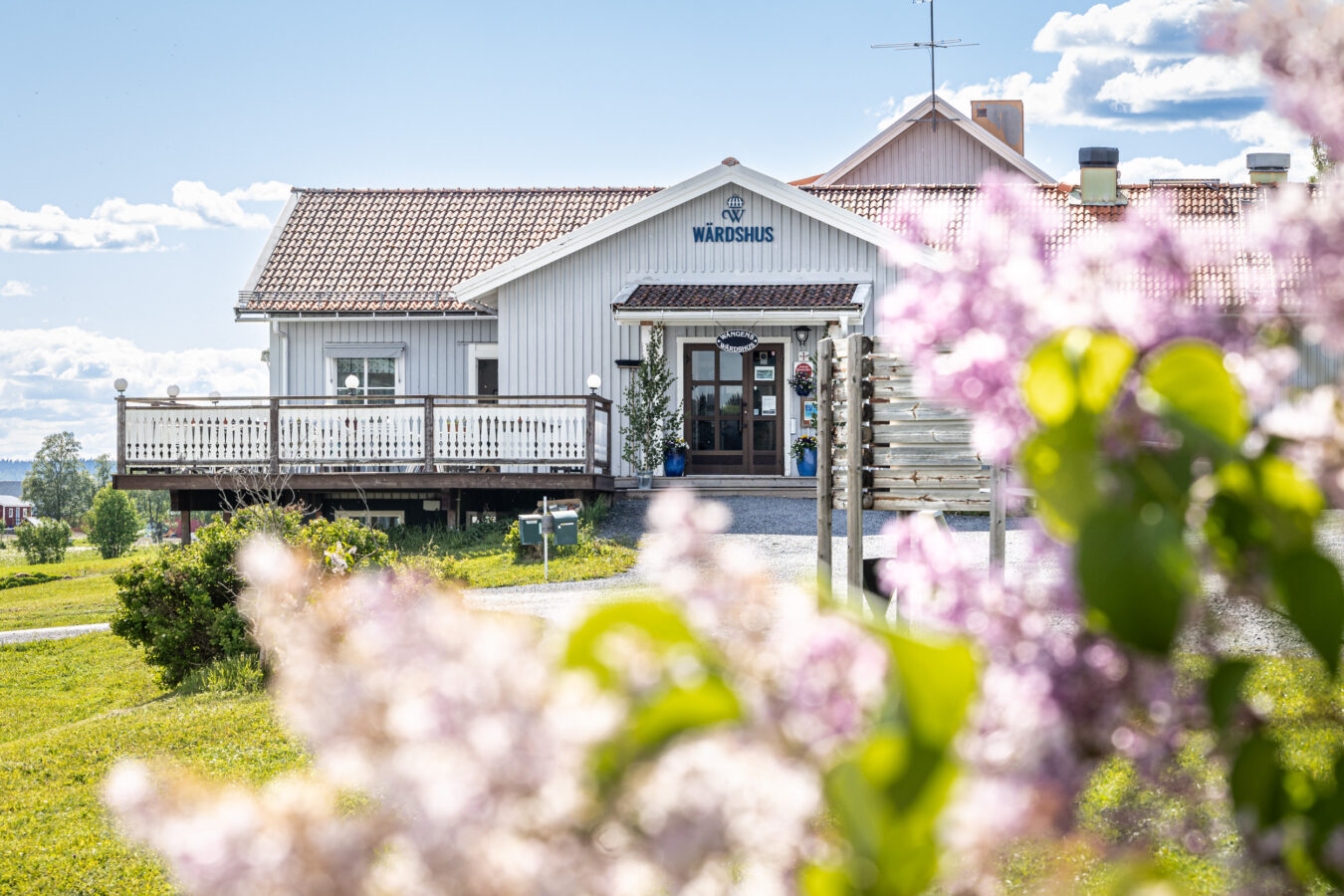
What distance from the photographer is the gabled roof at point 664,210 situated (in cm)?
2067

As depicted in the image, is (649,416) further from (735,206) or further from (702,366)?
(735,206)

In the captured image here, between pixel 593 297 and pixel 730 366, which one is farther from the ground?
pixel 593 297

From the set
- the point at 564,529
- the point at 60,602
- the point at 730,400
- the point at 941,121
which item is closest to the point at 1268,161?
the point at 941,121

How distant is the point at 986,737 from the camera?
0.85 metres

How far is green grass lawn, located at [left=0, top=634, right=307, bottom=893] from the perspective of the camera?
540cm

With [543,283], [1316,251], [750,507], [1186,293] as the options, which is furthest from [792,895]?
[543,283]

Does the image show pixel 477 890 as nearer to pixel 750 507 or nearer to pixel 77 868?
pixel 77 868

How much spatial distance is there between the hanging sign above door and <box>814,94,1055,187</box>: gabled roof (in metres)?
8.93

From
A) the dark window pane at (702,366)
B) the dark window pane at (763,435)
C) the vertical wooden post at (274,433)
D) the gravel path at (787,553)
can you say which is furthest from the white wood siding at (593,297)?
the vertical wooden post at (274,433)

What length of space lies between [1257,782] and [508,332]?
68.8 ft

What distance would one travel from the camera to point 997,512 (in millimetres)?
7508

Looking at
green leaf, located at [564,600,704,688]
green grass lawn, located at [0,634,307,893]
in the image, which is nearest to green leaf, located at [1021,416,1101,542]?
green leaf, located at [564,600,704,688]

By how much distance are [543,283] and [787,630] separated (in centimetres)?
2096

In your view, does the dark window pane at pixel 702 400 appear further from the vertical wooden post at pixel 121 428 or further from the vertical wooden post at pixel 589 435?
the vertical wooden post at pixel 121 428
